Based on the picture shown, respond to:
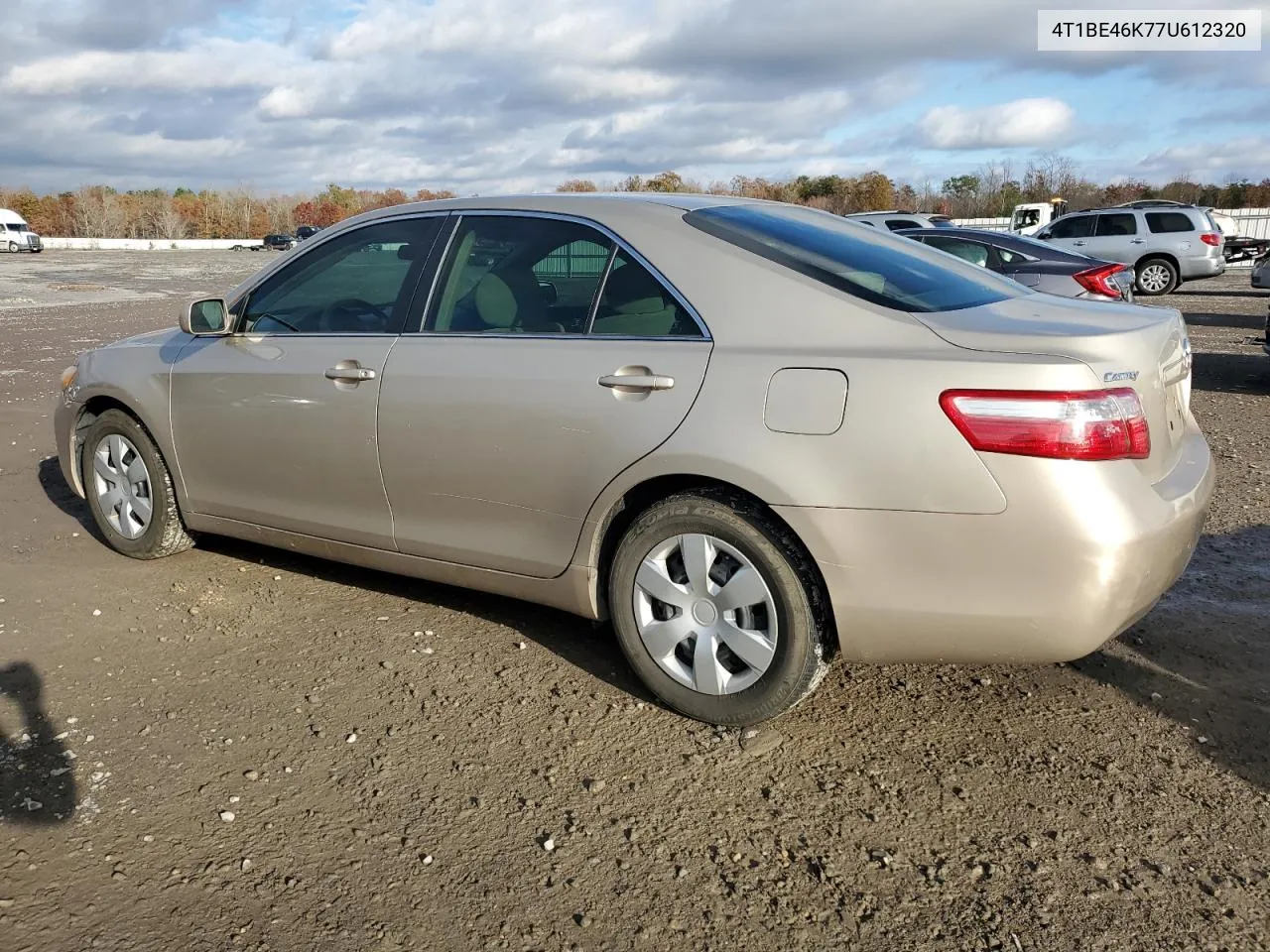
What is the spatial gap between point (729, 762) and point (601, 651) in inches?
36.7

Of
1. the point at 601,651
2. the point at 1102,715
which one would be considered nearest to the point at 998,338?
the point at 1102,715

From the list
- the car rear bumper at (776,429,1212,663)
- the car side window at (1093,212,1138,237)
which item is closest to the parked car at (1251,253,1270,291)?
the car side window at (1093,212,1138,237)

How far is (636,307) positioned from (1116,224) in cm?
2095

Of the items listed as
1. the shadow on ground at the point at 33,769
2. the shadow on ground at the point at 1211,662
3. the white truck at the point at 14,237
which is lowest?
the shadow on ground at the point at 1211,662

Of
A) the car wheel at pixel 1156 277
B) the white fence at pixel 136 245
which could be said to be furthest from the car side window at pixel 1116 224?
the white fence at pixel 136 245

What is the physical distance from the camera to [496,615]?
4.23 metres

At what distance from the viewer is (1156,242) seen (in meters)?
21.0

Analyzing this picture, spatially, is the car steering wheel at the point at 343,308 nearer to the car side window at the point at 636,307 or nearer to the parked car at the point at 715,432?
the parked car at the point at 715,432

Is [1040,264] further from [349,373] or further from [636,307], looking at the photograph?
[349,373]

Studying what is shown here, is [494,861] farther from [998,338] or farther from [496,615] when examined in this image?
[998,338]

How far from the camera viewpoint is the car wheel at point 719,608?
305cm

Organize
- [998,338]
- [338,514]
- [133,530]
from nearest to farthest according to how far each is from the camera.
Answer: [998,338] < [338,514] < [133,530]

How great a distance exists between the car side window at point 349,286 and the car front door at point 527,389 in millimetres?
199

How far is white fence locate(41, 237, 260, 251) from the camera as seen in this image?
6544 centimetres
